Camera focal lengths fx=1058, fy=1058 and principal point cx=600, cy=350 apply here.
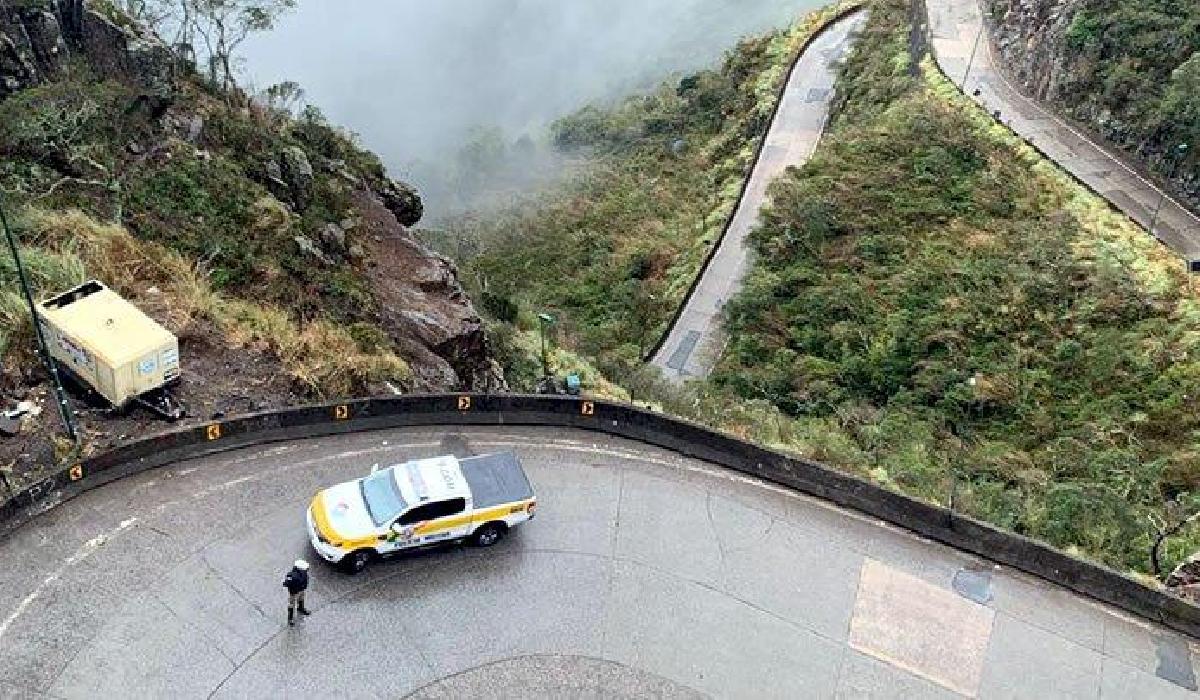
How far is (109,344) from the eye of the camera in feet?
70.7

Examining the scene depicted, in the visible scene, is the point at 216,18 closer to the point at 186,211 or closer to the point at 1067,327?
the point at 186,211

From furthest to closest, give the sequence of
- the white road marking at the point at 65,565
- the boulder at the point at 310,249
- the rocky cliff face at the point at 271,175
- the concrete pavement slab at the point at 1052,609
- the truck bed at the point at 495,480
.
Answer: the boulder at the point at 310,249
the rocky cliff face at the point at 271,175
the truck bed at the point at 495,480
the concrete pavement slab at the point at 1052,609
the white road marking at the point at 65,565

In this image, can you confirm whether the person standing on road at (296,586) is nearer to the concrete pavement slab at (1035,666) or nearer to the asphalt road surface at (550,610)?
the asphalt road surface at (550,610)

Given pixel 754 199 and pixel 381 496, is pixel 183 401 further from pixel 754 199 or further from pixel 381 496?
pixel 754 199

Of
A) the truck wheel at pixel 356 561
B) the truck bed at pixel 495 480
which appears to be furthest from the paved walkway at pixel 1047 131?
the truck wheel at pixel 356 561

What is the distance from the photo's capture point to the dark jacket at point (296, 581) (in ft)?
57.6

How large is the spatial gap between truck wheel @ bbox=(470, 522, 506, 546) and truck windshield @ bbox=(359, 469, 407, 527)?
1682 mm

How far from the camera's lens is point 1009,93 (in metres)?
49.8

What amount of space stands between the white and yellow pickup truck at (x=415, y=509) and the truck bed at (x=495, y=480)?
2 cm

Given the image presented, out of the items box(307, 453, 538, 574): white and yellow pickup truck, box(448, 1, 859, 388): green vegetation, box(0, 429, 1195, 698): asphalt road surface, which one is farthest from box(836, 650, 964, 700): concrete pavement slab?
box(448, 1, 859, 388): green vegetation

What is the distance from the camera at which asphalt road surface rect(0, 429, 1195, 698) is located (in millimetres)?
17766

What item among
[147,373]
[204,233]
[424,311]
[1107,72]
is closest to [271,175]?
[204,233]

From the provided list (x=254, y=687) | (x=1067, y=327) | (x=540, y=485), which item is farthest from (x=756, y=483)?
(x=1067, y=327)

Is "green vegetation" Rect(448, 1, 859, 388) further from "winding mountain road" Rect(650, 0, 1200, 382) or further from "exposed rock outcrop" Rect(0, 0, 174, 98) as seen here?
"exposed rock outcrop" Rect(0, 0, 174, 98)
